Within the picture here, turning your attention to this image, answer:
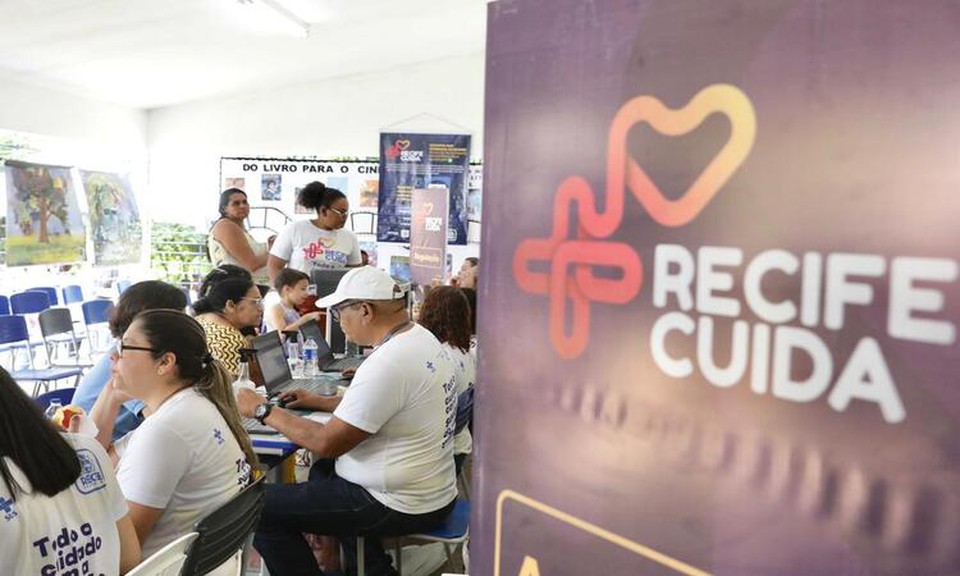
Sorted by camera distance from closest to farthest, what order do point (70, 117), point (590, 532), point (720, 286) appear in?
point (720, 286), point (590, 532), point (70, 117)

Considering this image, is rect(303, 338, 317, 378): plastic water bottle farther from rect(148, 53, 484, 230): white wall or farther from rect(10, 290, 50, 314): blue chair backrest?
rect(148, 53, 484, 230): white wall

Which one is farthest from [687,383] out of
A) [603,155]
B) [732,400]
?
[603,155]

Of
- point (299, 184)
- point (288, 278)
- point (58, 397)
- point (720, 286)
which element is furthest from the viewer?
point (299, 184)

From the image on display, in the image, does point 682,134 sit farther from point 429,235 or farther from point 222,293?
point 429,235

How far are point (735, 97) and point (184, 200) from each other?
9872mm

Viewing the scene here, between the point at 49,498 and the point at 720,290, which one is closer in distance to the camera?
the point at 720,290

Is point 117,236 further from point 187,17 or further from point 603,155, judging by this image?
point 603,155

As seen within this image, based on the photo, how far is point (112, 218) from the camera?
8.68 m

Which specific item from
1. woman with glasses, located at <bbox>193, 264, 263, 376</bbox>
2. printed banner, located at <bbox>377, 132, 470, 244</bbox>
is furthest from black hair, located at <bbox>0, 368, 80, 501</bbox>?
printed banner, located at <bbox>377, 132, 470, 244</bbox>

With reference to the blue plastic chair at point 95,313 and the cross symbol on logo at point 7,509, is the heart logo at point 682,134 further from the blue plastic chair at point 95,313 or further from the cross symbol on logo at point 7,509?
the blue plastic chair at point 95,313

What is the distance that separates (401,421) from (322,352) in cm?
171

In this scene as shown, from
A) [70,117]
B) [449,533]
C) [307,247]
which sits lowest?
[449,533]

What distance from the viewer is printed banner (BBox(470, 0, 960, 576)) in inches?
26.9

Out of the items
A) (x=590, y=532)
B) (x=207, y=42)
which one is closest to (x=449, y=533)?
(x=590, y=532)
